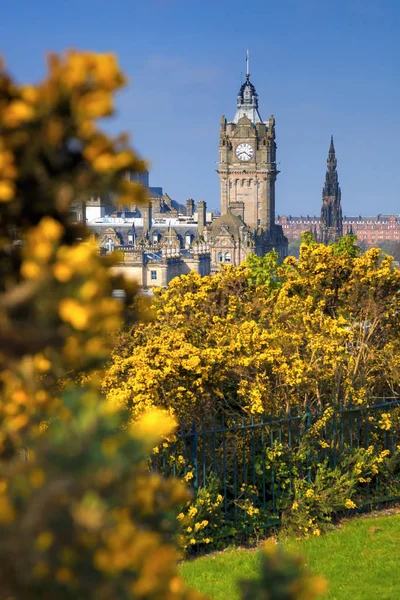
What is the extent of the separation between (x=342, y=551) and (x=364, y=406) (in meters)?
2.89

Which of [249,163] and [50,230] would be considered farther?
[249,163]

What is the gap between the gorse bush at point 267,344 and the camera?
38.6 feet

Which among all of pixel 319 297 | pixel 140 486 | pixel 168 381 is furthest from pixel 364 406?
pixel 140 486

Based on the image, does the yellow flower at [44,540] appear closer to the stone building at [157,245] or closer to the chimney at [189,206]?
the stone building at [157,245]

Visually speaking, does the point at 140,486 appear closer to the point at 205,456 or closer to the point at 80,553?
the point at 80,553

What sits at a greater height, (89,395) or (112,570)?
(89,395)

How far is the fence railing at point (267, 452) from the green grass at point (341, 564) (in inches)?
33.5

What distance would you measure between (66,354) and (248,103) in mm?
109573

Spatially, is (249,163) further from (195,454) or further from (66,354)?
(66,354)

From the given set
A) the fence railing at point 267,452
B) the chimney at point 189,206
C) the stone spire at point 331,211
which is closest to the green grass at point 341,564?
the fence railing at point 267,452

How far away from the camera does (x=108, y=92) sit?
8.07 feet

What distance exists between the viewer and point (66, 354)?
8.32ft

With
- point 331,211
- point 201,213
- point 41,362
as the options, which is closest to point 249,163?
point 201,213

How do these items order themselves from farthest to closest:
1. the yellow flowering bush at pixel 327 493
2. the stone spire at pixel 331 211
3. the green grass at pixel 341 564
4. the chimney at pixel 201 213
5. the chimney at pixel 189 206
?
the stone spire at pixel 331 211, the chimney at pixel 189 206, the chimney at pixel 201 213, the yellow flowering bush at pixel 327 493, the green grass at pixel 341 564
